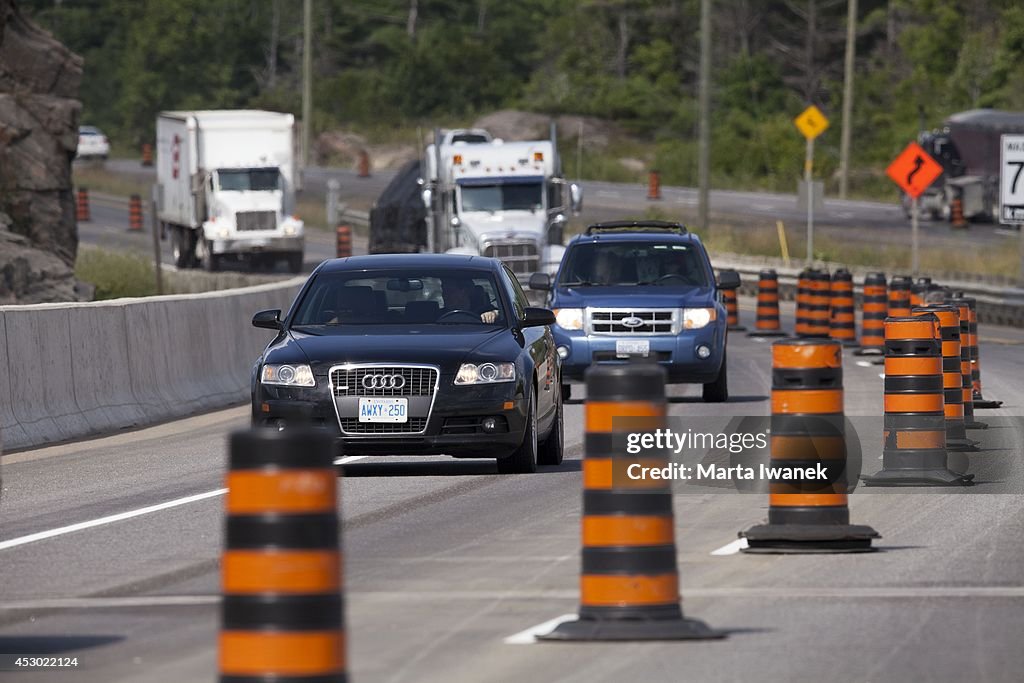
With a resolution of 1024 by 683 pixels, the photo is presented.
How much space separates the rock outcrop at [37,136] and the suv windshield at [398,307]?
61.9ft

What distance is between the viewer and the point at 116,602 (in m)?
9.34

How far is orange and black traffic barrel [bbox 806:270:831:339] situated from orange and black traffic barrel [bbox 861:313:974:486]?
54.9ft

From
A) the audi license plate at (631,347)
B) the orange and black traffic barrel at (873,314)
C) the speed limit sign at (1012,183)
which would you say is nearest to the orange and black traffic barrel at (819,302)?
the orange and black traffic barrel at (873,314)

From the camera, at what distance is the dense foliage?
8675 centimetres

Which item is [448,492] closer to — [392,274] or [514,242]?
[392,274]

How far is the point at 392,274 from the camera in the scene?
15516 millimetres

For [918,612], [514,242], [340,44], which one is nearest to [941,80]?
[340,44]

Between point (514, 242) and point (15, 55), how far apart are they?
9223 mm

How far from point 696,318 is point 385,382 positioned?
8002 mm

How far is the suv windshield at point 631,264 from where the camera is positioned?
22609 mm

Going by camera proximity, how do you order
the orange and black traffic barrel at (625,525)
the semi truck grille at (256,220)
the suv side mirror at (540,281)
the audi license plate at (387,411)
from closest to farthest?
the orange and black traffic barrel at (625,525) → the audi license plate at (387,411) → the suv side mirror at (540,281) → the semi truck grille at (256,220)

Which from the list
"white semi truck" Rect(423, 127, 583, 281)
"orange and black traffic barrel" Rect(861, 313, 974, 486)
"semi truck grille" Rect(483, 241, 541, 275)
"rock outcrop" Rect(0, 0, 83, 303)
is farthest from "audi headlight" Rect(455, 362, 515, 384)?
"white semi truck" Rect(423, 127, 583, 281)

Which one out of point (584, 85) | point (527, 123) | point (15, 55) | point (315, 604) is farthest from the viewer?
point (584, 85)

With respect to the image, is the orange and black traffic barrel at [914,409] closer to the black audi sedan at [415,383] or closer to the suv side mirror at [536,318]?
the black audi sedan at [415,383]
